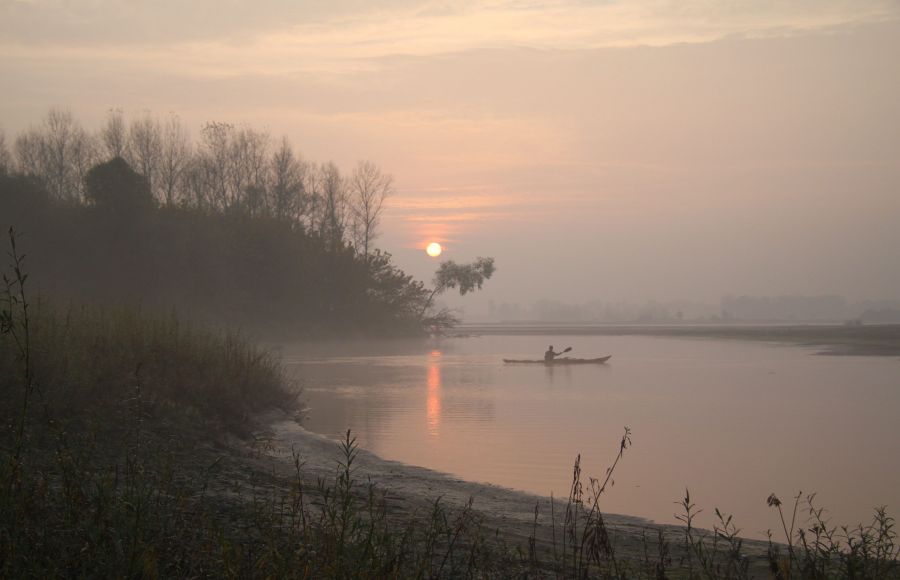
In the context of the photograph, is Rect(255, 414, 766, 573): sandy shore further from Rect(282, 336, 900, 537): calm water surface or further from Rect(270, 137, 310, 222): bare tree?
Rect(270, 137, 310, 222): bare tree

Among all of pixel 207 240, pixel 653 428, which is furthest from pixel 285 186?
pixel 653 428

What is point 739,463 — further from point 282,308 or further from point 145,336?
point 282,308

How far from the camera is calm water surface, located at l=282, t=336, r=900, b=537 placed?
438 inches

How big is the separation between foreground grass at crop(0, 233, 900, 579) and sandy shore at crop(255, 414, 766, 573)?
0.10 m

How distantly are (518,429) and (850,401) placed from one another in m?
11.2

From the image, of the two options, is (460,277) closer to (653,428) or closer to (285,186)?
(285,186)

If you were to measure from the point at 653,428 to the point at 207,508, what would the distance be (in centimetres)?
1313

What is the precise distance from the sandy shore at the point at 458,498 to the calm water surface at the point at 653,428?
79 cm

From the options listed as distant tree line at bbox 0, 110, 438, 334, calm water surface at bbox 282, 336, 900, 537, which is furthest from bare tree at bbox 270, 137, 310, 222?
calm water surface at bbox 282, 336, 900, 537

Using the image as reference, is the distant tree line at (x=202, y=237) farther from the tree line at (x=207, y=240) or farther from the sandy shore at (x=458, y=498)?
the sandy shore at (x=458, y=498)

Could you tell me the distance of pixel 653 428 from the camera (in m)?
17.2

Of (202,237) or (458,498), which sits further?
(202,237)

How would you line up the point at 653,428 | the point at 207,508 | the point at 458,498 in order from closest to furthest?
the point at 207,508, the point at 458,498, the point at 653,428

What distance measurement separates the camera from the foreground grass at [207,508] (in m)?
4.09
